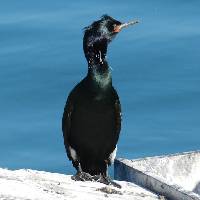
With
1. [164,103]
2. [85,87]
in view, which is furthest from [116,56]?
[85,87]

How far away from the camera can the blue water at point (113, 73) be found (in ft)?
41.4

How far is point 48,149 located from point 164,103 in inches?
69.7

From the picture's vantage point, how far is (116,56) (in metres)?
15.2

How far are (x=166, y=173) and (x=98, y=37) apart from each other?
5.60ft

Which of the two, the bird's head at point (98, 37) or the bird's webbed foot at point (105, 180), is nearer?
the bird's head at point (98, 37)

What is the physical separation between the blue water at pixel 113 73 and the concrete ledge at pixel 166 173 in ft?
8.98

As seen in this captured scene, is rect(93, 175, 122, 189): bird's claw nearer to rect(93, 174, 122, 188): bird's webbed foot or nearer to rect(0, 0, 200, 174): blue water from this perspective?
rect(93, 174, 122, 188): bird's webbed foot

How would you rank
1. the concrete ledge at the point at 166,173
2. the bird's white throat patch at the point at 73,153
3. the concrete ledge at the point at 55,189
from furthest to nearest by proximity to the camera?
the bird's white throat patch at the point at 73,153
the concrete ledge at the point at 166,173
the concrete ledge at the point at 55,189

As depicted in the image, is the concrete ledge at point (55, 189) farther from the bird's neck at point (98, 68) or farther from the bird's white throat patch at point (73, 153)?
the bird's neck at point (98, 68)

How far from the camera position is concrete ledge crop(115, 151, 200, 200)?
8023 millimetres

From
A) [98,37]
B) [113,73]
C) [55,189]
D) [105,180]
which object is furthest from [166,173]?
[113,73]

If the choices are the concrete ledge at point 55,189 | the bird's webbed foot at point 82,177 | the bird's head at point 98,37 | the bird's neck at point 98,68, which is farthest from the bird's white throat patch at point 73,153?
the bird's head at point 98,37

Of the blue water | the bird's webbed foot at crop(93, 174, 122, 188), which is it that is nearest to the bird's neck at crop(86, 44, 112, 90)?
the bird's webbed foot at crop(93, 174, 122, 188)

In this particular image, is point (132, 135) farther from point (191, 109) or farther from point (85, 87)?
point (85, 87)
